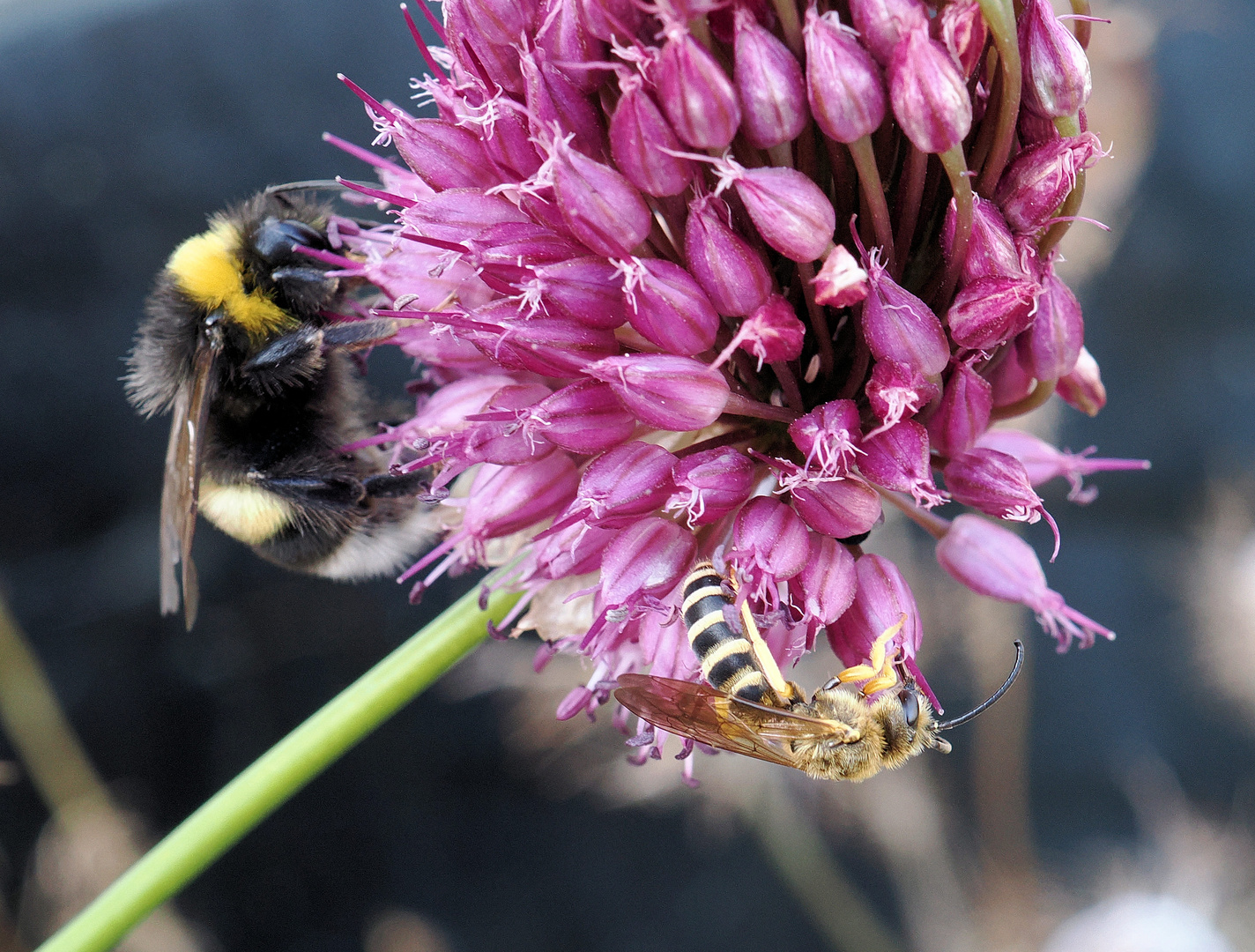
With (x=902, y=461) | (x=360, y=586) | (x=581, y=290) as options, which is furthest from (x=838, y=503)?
(x=360, y=586)

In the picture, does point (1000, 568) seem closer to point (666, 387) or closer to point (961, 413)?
point (961, 413)

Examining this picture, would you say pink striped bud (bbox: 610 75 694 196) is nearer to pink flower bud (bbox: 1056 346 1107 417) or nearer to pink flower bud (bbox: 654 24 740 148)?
pink flower bud (bbox: 654 24 740 148)

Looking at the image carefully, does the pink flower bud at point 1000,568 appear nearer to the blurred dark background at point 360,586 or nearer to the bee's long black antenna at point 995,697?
the bee's long black antenna at point 995,697

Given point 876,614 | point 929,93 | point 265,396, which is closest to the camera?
point 929,93

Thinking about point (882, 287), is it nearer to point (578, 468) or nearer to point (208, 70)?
point (578, 468)

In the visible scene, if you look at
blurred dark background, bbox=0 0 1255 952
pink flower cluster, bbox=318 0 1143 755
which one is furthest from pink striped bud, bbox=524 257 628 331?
blurred dark background, bbox=0 0 1255 952

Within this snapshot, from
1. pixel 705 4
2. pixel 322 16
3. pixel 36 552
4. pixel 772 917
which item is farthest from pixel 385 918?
pixel 705 4

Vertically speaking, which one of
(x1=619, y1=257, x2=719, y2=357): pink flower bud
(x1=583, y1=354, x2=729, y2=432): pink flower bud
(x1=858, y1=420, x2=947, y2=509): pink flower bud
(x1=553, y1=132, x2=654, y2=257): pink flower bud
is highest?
(x1=553, y1=132, x2=654, y2=257): pink flower bud
